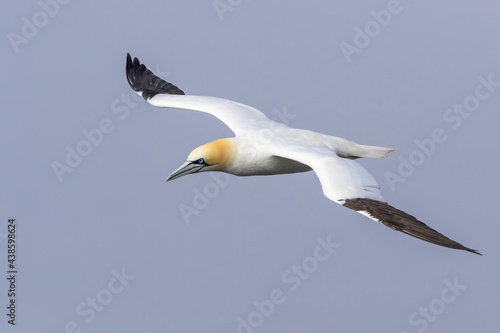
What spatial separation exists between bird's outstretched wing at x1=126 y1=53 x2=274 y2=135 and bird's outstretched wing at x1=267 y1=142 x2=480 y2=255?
1.42 meters

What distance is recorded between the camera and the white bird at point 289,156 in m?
10.5

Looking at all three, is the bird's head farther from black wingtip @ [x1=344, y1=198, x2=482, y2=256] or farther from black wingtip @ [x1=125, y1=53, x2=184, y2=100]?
black wingtip @ [x1=125, y1=53, x2=184, y2=100]

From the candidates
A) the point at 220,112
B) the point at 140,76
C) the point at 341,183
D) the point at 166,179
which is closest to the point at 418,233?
the point at 341,183

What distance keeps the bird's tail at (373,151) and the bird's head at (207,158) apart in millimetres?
2011

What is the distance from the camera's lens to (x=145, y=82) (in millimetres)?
16016

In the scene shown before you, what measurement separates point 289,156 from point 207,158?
1.21 m

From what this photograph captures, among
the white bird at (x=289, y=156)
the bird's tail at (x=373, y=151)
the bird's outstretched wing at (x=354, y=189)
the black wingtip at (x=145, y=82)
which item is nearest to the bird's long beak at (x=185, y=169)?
the white bird at (x=289, y=156)

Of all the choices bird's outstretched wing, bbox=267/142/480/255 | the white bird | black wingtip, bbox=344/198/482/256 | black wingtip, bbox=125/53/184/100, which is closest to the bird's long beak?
the white bird

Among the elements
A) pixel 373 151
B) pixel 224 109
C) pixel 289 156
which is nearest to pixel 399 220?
pixel 289 156

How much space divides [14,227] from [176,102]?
3352 millimetres

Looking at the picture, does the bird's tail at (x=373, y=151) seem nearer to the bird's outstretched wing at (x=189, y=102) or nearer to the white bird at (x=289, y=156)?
the white bird at (x=289, y=156)

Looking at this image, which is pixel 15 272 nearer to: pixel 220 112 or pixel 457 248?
pixel 220 112

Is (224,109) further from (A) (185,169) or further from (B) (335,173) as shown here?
(B) (335,173)

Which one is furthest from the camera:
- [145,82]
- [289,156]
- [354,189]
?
[145,82]
